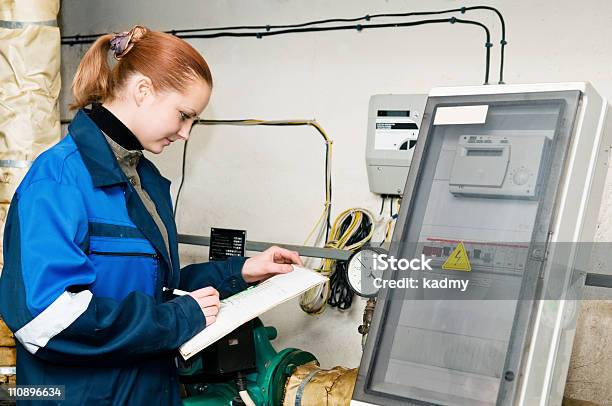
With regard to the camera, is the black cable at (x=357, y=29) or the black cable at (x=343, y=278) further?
the black cable at (x=343, y=278)

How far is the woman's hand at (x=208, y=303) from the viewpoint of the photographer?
1417 mm

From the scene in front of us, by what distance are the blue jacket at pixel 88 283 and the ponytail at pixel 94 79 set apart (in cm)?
6

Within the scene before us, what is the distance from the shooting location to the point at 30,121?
221 centimetres

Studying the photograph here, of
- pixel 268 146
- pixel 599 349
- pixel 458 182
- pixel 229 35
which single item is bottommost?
pixel 599 349

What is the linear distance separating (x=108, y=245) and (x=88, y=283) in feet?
0.32

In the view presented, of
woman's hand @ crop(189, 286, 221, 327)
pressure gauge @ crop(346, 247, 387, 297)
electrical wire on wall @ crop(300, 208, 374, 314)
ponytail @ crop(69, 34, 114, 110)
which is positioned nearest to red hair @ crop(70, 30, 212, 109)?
ponytail @ crop(69, 34, 114, 110)

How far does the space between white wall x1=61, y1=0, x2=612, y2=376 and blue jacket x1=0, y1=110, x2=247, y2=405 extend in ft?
3.15

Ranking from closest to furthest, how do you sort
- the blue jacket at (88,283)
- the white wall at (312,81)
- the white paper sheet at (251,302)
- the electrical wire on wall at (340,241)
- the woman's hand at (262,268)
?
the blue jacket at (88,283)
the white paper sheet at (251,302)
the woman's hand at (262,268)
the white wall at (312,81)
the electrical wire on wall at (340,241)

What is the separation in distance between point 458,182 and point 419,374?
40 cm

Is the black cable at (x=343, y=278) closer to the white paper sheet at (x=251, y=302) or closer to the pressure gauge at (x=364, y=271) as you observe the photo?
the pressure gauge at (x=364, y=271)

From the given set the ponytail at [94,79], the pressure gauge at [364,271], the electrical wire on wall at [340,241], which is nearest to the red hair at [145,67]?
the ponytail at [94,79]

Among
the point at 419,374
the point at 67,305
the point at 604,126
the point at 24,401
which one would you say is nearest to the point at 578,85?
the point at 604,126

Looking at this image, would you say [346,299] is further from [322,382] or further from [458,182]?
[458,182]

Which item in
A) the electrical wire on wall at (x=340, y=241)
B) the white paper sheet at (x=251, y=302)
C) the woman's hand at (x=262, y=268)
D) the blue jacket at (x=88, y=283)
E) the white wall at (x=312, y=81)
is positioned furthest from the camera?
the electrical wire on wall at (x=340, y=241)
